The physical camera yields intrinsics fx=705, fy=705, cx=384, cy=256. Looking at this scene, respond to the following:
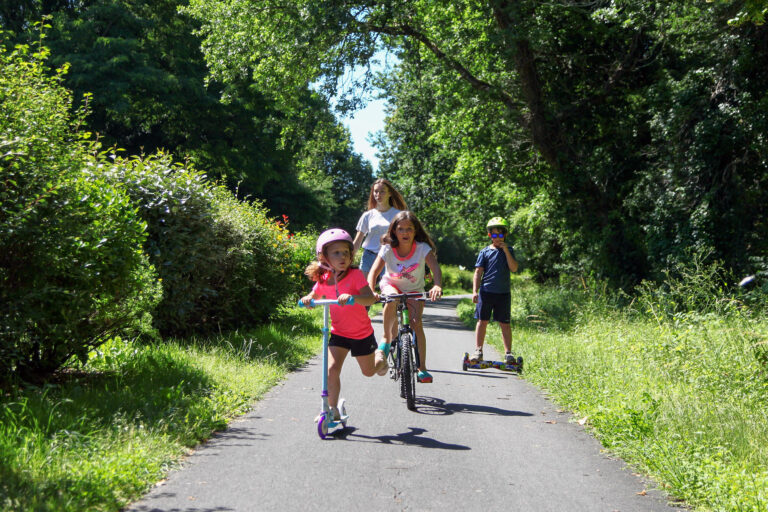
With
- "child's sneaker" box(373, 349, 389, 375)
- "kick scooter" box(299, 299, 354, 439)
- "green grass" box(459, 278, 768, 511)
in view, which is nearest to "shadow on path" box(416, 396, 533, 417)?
"green grass" box(459, 278, 768, 511)

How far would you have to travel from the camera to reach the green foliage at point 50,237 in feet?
17.9

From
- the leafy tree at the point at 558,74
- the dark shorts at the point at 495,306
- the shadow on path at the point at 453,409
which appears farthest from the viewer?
the leafy tree at the point at 558,74

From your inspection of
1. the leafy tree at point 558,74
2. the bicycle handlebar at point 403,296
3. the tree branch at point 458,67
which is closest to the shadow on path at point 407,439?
the bicycle handlebar at point 403,296

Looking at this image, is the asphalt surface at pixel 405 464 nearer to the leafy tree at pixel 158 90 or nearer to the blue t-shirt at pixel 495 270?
the blue t-shirt at pixel 495 270

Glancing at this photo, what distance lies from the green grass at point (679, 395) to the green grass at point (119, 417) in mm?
3182

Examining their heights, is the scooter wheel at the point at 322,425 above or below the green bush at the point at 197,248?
below

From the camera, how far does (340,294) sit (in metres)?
5.87

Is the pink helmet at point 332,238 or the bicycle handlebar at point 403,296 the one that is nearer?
the pink helmet at point 332,238

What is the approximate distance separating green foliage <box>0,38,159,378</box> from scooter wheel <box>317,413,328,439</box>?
2.30m

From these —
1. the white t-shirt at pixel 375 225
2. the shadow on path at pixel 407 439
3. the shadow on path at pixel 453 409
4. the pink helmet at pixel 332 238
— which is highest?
the white t-shirt at pixel 375 225

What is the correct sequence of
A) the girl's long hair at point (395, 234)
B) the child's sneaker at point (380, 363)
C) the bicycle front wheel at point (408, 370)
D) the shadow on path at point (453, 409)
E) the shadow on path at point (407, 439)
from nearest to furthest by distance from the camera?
the shadow on path at point (407, 439) → the child's sneaker at point (380, 363) → the bicycle front wheel at point (408, 370) → the shadow on path at point (453, 409) → the girl's long hair at point (395, 234)

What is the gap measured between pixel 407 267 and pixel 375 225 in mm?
1167

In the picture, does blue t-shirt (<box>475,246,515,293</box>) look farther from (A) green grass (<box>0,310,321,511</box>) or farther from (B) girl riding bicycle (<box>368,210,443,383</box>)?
(A) green grass (<box>0,310,321,511</box>)

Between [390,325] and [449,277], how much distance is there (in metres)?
61.9
